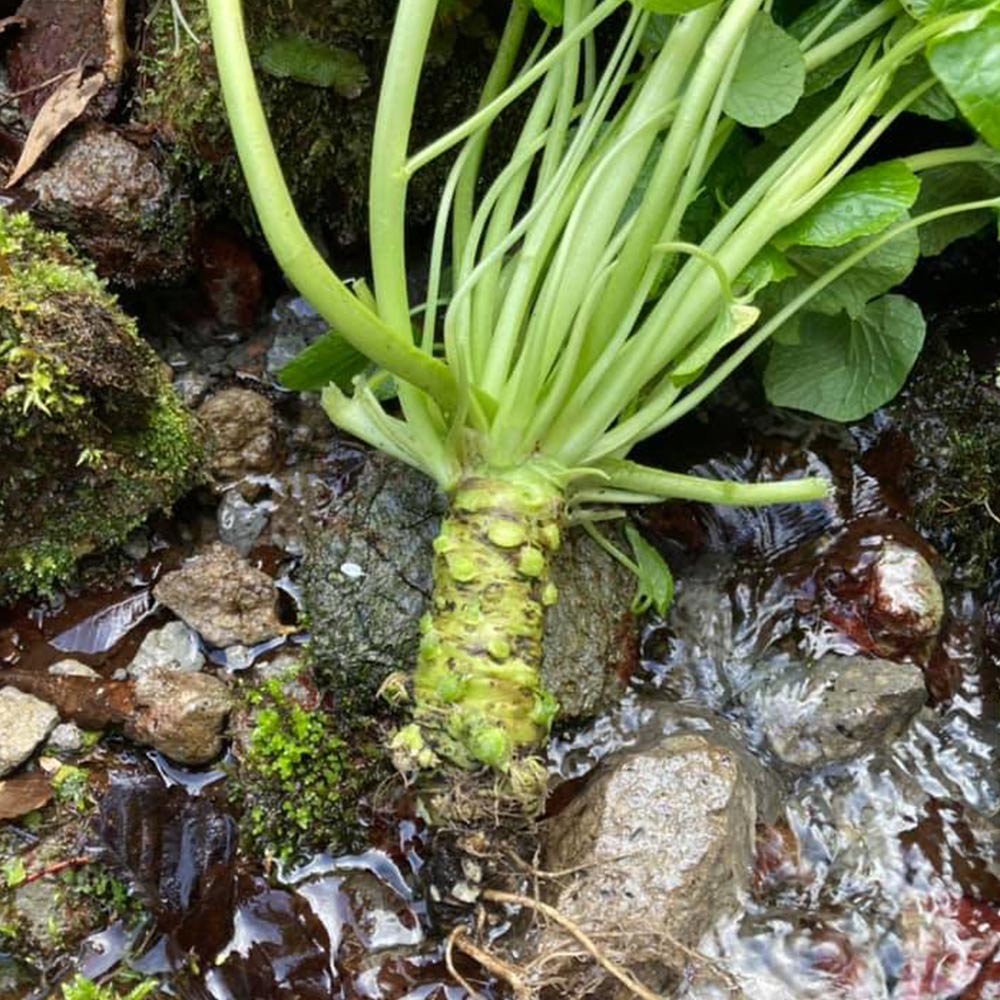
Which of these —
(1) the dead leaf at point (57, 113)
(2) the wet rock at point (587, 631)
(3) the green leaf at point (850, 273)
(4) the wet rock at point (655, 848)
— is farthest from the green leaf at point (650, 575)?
(1) the dead leaf at point (57, 113)

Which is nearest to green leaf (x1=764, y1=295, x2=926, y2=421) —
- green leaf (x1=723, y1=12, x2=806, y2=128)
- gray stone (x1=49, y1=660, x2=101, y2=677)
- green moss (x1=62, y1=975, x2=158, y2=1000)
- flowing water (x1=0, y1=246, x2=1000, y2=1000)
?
flowing water (x1=0, y1=246, x2=1000, y2=1000)

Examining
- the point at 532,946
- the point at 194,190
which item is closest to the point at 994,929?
the point at 532,946

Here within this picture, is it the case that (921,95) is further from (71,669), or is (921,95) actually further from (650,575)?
(71,669)

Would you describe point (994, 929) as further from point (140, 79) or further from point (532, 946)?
point (140, 79)

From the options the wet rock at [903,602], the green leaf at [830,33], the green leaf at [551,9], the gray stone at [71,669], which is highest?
the green leaf at [551,9]

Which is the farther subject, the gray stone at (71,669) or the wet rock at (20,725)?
the gray stone at (71,669)

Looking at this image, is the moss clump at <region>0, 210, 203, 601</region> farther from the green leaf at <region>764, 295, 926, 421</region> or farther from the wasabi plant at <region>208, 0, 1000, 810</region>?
the green leaf at <region>764, 295, 926, 421</region>

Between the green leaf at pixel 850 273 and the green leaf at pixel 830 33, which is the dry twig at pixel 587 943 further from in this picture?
the green leaf at pixel 830 33
